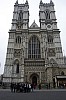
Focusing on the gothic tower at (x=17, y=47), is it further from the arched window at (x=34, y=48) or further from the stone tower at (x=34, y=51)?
the arched window at (x=34, y=48)

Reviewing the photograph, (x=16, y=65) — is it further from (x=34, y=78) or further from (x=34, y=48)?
(x=34, y=48)

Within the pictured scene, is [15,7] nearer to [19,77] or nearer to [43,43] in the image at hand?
[43,43]

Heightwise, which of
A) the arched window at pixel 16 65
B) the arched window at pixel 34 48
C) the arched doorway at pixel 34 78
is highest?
the arched window at pixel 34 48

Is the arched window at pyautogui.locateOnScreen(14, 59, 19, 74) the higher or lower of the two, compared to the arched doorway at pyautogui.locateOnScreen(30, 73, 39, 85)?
higher

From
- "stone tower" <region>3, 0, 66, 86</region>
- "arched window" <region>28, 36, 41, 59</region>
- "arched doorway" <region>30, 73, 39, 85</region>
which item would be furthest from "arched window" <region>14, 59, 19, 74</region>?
"arched doorway" <region>30, 73, 39, 85</region>

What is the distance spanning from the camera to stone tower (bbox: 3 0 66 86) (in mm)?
41656

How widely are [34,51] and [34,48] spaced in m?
1.05

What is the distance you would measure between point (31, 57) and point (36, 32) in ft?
27.7

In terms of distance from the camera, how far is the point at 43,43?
45.5 m

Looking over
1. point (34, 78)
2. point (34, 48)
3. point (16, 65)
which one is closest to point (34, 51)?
point (34, 48)

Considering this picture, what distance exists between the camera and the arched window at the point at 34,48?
148ft

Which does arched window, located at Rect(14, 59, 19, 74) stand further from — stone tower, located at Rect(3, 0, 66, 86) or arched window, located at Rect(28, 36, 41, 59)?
arched window, located at Rect(28, 36, 41, 59)

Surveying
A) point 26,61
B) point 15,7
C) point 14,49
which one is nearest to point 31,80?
point 26,61

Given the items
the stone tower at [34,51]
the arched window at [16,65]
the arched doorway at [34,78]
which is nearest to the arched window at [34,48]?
the stone tower at [34,51]
